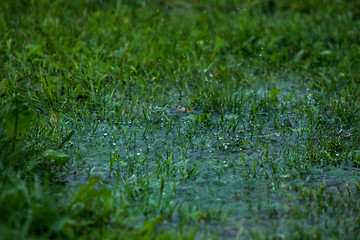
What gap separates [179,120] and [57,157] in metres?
1.16

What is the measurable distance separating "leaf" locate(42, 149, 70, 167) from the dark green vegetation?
0.01m

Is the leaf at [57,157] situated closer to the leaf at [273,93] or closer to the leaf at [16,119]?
the leaf at [16,119]

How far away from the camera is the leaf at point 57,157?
256 cm

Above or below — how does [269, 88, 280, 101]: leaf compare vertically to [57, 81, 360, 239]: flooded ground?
above

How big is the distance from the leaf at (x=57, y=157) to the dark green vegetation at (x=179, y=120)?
0.01m

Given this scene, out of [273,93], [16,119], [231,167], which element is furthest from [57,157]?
[273,93]

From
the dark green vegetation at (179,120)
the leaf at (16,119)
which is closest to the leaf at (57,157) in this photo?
the dark green vegetation at (179,120)

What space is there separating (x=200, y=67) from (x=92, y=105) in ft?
3.97

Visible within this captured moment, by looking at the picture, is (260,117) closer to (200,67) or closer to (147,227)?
(200,67)

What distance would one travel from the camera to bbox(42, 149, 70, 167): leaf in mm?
2557

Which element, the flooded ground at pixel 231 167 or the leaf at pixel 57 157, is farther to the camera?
the leaf at pixel 57 157

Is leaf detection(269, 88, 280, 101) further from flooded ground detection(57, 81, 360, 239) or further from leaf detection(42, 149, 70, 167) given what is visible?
leaf detection(42, 149, 70, 167)

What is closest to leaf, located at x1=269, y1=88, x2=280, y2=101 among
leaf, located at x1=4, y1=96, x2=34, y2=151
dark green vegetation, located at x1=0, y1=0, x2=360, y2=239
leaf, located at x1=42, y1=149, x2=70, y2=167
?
dark green vegetation, located at x1=0, y1=0, x2=360, y2=239

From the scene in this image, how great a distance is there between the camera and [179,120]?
3463mm
